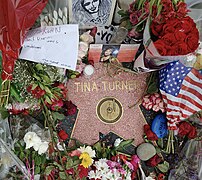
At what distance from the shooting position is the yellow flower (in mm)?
1131

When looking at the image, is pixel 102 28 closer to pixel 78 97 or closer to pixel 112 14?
pixel 112 14

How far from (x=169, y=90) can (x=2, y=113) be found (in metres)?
0.43

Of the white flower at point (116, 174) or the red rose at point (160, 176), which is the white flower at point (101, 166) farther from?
the red rose at point (160, 176)

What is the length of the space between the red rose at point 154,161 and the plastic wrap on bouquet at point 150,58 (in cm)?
24

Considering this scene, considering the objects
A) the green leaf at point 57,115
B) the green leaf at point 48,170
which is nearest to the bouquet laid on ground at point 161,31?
the green leaf at point 57,115

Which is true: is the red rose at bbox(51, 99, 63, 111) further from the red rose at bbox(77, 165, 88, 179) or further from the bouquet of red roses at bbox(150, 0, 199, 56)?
the bouquet of red roses at bbox(150, 0, 199, 56)

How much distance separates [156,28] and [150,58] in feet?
0.25

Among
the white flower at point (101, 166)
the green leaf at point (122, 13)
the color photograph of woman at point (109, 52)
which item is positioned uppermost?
the green leaf at point (122, 13)

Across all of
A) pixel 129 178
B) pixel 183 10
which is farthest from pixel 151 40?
pixel 129 178

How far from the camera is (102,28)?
119 centimetres

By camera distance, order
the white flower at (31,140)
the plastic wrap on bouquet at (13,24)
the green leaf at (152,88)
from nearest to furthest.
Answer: the plastic wrap on bouquet at (13,24) → the white flower at (31,140) → the green leaf at (152,88)

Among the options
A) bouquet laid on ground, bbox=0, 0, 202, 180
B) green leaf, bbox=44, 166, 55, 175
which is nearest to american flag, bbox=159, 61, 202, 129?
bouquet laid on ground, bbox=0, 0, 202, 180

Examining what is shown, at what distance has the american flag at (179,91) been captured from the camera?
1144mm

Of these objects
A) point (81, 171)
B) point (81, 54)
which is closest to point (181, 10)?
point (81, 54)
